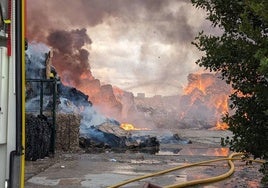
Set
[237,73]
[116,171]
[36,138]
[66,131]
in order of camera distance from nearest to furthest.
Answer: [237,73]
[116,171]
[36,138]
[66,131]

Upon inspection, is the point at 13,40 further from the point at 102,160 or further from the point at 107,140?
the point at 107,140

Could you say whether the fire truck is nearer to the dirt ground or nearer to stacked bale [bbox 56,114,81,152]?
the dirt ground

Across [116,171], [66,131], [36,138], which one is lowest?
[116,171]

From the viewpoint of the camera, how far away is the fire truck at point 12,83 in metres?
2.85

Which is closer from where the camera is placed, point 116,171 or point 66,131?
point 116,171

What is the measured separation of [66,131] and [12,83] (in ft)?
30.9

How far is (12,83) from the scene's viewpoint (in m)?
2.87

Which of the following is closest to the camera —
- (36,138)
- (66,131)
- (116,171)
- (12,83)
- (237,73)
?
(12,83)

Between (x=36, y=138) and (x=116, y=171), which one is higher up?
(x=36, y=138)

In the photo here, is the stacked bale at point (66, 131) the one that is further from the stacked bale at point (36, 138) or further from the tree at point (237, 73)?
the tree at point (237, 73)

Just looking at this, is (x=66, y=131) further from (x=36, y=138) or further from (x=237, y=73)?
(x=237, y=73)

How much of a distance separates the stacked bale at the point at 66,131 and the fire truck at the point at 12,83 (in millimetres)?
9312

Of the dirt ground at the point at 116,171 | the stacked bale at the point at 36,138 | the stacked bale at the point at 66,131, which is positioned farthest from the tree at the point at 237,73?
the stacked bale at the point at 66,131

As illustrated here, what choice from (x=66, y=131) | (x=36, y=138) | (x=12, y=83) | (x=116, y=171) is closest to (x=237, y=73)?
(x=12, y=83)
